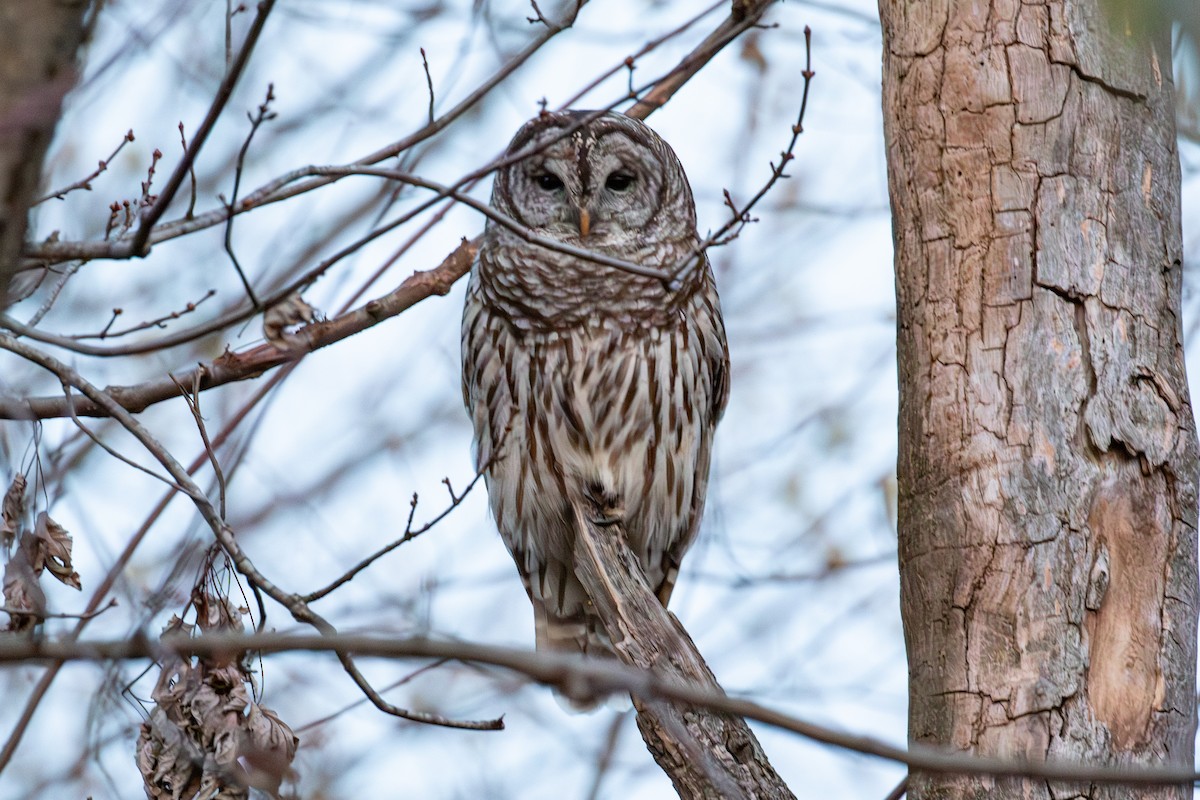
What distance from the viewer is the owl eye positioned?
487cm

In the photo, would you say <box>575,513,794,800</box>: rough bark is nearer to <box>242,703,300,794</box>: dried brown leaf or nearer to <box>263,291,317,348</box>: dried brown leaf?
<box>242,703,300,794</box>: dried brown leaf

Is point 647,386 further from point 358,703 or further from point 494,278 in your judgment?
point 358,703

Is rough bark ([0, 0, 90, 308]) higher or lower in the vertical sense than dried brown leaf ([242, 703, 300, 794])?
higher

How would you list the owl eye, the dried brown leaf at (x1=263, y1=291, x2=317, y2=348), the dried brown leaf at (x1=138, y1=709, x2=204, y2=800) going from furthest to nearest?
the owl eye, the dried brown leaf at (x1=263, y1=291, x2=317, y2=348), the dried brown leaf at (x1=138, y1=709, x2=204, y2=800)

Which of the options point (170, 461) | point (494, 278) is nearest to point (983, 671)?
point (170, 461)

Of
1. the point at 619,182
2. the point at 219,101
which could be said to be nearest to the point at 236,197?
the point at 219,101

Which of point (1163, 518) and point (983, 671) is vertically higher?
point (1163, 518)

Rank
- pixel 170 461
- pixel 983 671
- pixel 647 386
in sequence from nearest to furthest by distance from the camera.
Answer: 1. pixel 170 461
2. pixel 983 671
3. pixel 647 386

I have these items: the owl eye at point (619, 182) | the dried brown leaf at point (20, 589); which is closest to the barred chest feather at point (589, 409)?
the owl eye at point (619, 182)

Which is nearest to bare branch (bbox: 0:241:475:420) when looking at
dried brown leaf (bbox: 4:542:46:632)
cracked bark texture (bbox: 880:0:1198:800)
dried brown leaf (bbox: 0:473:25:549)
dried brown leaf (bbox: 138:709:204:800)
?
dried brown leaf (bbox: 0:473:25:549)

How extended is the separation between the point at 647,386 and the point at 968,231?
1448 millimetres

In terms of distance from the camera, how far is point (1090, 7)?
11.0ft

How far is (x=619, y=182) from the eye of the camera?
16.0 ft

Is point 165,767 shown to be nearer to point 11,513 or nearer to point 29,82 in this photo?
point 11,513
